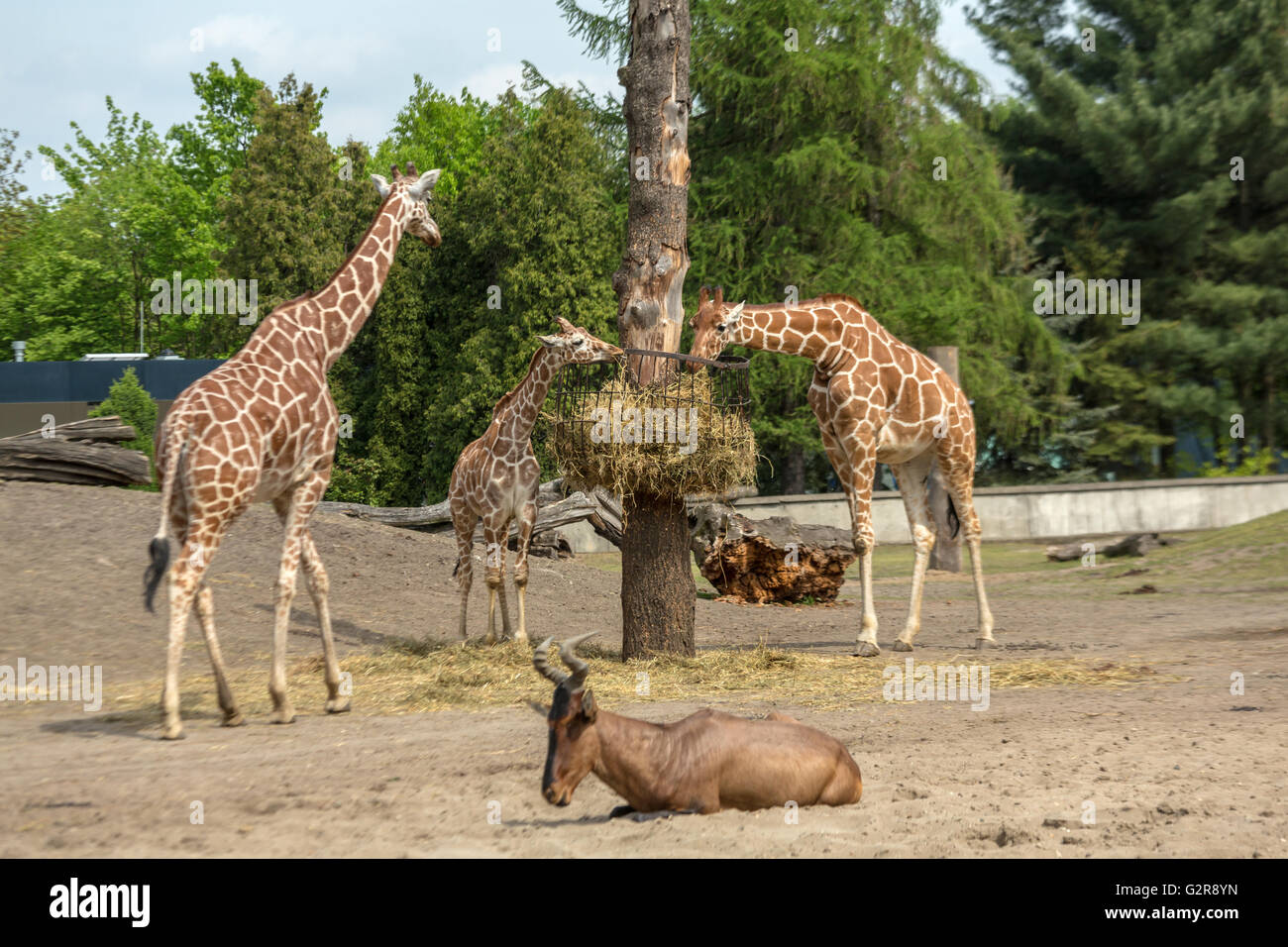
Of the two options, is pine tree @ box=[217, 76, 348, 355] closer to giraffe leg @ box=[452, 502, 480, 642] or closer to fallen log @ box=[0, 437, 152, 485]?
fallen log @ box=[0, 437, 152, 485]

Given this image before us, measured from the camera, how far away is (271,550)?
49.9 ft

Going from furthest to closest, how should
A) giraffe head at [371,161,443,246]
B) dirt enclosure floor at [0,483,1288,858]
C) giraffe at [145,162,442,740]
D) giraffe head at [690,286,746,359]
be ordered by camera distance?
giraffe head at [690,286,746,359] → giraffe head at [371,161,443,246] → giraffe at [145,162,442,740] → dirt enclosure floor at [0,483,1288,858]

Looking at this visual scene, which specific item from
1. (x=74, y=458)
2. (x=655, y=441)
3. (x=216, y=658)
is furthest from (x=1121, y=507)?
(x=216, y=658)

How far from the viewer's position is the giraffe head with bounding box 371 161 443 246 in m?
10.4

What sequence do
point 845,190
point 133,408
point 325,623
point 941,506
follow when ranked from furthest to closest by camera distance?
1. point 845,190
2. point 941,506
3. point 133,408
4. point 325,623

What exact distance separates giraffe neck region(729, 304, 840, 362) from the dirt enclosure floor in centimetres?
294

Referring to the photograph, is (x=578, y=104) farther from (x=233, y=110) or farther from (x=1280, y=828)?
(x=1280, y=828)

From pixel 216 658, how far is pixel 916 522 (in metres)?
7.21

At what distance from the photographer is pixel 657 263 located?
10633 millimetres

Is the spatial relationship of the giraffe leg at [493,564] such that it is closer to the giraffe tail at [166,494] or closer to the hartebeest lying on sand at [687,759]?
the giraffe tail at [166,494]

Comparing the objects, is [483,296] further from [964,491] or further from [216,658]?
[216,658]

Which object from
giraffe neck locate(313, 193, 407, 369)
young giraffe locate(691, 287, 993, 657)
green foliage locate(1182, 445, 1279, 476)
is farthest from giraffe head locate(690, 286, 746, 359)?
green foliage locate(1182, 445, 1279, 476)

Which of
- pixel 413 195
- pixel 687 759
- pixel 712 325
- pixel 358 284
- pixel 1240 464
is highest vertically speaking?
pixel 413 195

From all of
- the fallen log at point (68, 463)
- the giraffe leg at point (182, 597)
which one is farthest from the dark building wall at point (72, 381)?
the giraffe leg at point (182, 597)
